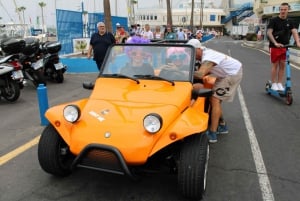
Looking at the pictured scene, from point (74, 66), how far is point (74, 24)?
5597 millimetres

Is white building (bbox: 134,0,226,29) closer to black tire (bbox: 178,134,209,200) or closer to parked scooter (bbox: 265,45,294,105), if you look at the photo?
parked scooter (bbox: 265,45,294,105)

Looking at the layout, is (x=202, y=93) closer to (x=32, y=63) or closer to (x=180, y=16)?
(x=32, y=63)

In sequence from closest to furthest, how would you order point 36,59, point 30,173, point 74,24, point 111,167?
point 111,167, point 30,173, point 36,59, point 74,24

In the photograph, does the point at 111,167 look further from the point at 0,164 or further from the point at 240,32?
the point at 240,32

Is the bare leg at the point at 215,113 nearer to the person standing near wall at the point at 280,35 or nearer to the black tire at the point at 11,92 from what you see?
the person standing near wall at the point at 280,35

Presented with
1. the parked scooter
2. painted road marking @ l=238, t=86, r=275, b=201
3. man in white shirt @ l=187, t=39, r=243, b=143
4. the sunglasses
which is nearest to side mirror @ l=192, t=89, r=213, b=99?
the sunglasses

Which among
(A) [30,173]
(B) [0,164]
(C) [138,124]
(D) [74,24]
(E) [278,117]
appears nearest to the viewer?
(C) [138,124]

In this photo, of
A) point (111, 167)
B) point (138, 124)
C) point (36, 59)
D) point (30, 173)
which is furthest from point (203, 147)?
point (36, 59)

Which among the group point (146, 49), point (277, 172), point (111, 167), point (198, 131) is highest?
point (146, 49)

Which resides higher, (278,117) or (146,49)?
(146,49)

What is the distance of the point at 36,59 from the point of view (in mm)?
10945

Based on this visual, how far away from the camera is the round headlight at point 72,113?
13.3 feet

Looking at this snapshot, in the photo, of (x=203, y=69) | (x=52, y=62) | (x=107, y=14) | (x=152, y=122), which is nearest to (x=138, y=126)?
(x=152, y=122)

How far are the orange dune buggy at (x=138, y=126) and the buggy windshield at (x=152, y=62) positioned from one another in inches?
0.5
